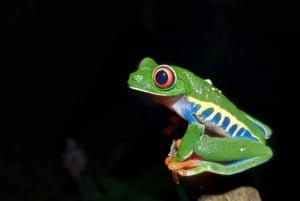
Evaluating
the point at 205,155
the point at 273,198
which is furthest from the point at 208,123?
the point at 273,198

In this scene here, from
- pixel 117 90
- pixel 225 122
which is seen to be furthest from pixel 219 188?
pixel 117 90

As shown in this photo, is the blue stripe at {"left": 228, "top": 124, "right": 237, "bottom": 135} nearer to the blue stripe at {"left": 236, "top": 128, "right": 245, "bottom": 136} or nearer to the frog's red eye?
the blue stripe at {"left": 236, "top": 128, "right": 245, "bottom": 136}

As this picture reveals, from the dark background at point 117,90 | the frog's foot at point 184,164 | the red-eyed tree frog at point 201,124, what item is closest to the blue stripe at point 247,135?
the red-eyed tree frog at point 201,124

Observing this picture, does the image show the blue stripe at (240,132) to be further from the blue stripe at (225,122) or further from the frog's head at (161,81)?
the frog's head at (161,81)

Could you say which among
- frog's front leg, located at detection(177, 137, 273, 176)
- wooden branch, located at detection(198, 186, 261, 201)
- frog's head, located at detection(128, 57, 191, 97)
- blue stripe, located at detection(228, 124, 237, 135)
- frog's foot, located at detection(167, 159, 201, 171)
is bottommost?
frog's foot, located at detection(167, 159, 201, 171)

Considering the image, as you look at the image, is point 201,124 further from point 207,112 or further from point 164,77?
point 164,77

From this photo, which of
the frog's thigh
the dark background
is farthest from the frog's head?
the dark background
